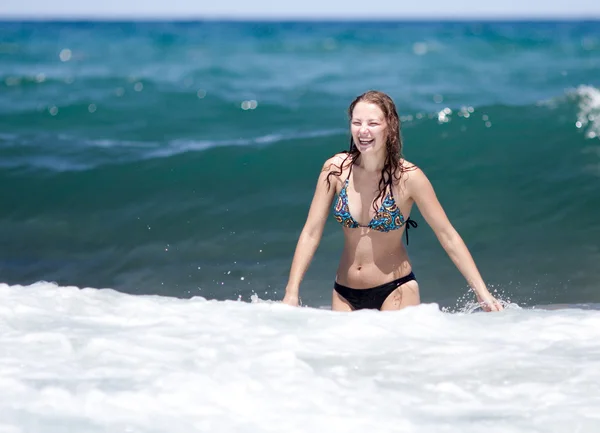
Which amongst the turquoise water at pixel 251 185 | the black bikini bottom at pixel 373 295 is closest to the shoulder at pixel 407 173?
the black bikini bottom at pixel 373 295

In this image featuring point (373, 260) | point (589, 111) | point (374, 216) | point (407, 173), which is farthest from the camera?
point (589, 111)

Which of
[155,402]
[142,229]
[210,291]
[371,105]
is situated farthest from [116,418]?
[142,229]

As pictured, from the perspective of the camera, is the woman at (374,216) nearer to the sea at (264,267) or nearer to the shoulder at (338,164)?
the shoulder at (338,164)

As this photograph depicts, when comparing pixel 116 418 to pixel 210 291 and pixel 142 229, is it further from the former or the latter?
pixel 142 229

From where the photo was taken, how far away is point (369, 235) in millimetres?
4812

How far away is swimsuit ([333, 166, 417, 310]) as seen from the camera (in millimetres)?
4711

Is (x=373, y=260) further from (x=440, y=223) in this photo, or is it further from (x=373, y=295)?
(x=440, y=223)

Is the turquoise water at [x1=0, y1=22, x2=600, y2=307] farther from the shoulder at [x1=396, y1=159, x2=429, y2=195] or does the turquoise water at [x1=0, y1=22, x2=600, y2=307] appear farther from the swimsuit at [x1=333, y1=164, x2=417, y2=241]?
the shoulder at [x1=396, y1=159, x2=429, y2=195]

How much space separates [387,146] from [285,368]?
57.3 inches

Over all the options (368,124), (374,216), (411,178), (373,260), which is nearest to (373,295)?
(373,260)

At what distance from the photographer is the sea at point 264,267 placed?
3596mm

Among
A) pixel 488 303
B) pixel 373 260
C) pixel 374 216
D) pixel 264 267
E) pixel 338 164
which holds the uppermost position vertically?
pixel 338 164

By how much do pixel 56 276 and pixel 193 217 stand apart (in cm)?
210

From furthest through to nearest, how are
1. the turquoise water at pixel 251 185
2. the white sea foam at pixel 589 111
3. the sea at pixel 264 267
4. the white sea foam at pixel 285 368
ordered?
1. the white sea foam at pixel 589 111
2. the turquoise water at pixel 251 185
3. the sea at pixel 264 267
4. the white sea foam at pixel 285 368
